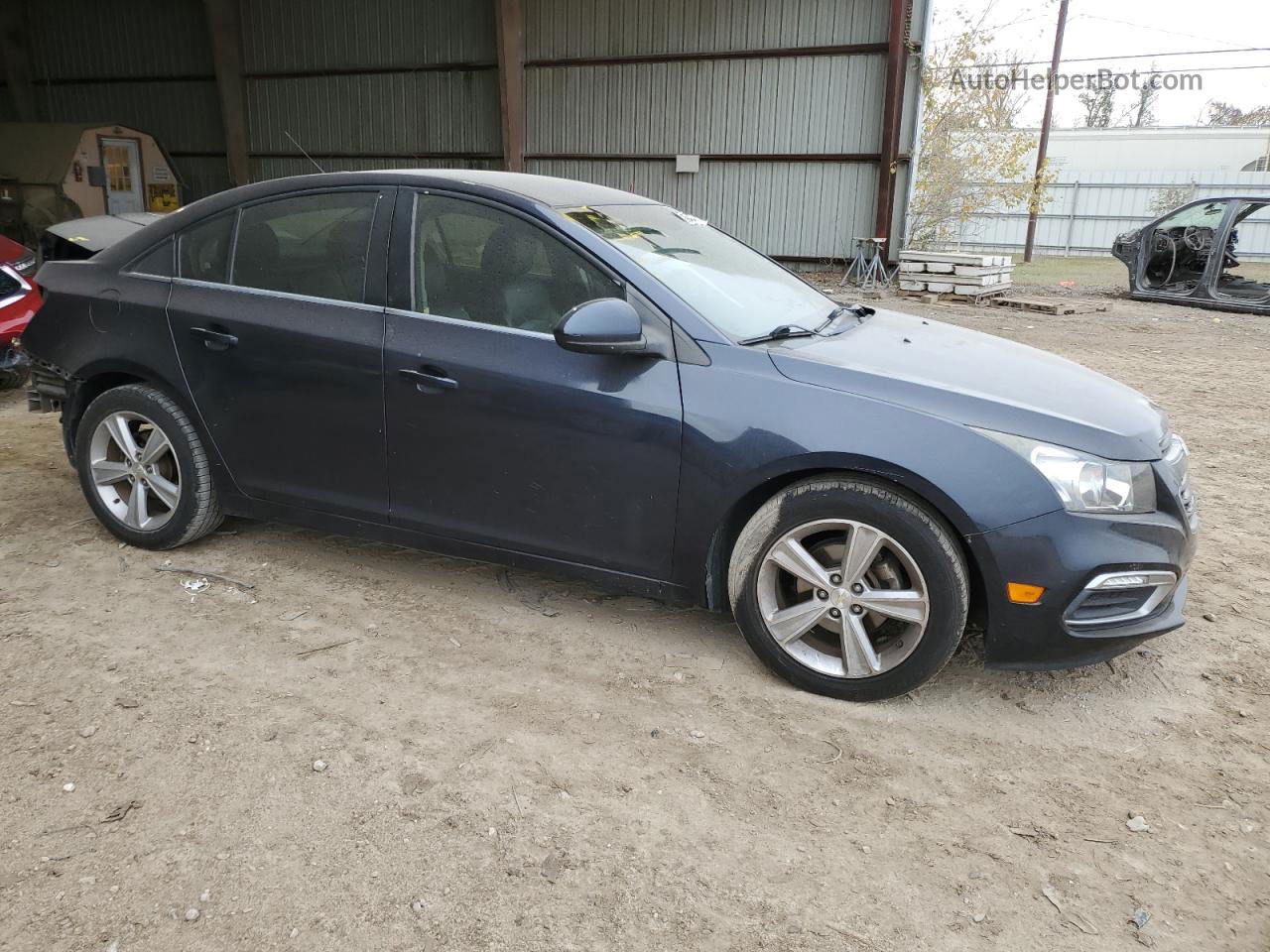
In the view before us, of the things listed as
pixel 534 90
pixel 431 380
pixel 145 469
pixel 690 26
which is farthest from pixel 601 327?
pixel 534 90

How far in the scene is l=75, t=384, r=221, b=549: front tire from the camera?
382 cm

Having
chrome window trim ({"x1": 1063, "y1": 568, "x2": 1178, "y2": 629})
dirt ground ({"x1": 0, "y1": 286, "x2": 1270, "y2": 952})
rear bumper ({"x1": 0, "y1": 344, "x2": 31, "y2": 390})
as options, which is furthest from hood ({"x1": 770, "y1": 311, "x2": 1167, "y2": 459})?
rear bumper ({"x1": 0, "y1": 344, "x2": 31, "y2": 390})

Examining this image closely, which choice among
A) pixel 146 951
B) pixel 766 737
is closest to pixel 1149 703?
pixel 766 737

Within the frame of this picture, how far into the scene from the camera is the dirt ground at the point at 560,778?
2.14 meters

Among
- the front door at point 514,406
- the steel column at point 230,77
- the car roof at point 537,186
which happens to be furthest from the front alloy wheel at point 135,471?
the steel column at point 230,77

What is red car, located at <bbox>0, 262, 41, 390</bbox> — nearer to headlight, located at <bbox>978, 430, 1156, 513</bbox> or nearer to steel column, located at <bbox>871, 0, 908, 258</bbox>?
headlight, located at <bbox>978, 430, 1156, 513</bbox>

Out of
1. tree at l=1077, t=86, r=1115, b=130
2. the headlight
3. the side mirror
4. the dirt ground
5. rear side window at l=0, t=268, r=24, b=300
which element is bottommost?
the dirt ground

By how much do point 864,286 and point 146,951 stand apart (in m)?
14.6

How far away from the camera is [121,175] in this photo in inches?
692

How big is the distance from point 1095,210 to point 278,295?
28299 millimetres

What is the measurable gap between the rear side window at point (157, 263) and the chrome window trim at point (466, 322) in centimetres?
114

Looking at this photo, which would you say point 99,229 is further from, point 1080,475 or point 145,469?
point 1080,475

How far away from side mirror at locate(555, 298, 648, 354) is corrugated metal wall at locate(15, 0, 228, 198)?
20.1 m

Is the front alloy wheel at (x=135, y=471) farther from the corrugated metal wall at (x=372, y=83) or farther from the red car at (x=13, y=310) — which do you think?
the corrugated metal wall at (x=372, y=83)
